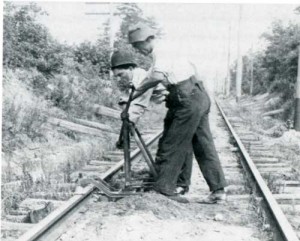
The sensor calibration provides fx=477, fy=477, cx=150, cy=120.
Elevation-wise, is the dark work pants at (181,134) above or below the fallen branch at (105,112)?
above

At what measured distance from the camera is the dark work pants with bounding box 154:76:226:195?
4535mm

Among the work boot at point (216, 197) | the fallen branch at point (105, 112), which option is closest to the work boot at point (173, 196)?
the work boot at point (216, 197)

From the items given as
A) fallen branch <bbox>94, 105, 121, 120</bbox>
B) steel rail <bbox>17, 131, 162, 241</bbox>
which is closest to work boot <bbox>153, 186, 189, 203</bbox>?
steel rail <bbox>17, 131, 162, 241</bbox>

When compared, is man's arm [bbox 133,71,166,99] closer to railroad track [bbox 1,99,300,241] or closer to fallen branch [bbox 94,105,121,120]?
railroad track [bbox 1,99,300,241]

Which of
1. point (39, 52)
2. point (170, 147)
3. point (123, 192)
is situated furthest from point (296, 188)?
point (39, 52)

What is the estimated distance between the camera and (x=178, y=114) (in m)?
4.57

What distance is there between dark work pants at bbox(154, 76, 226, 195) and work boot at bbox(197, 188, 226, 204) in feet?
0.14

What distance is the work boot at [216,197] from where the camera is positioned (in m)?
4.60

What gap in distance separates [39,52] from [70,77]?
1603 mm

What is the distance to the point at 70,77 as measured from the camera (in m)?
11.4

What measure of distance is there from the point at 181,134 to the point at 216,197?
70 cm

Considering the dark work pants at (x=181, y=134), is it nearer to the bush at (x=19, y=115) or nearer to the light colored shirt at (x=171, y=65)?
the light colored shirt at (x=171, y=65)

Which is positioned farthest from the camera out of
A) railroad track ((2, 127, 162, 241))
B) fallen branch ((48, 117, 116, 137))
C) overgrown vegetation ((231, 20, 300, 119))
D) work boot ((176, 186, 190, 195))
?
overgrown vegetation ((231, 20, 300, 119))

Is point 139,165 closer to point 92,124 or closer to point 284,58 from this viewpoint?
point 92,124
